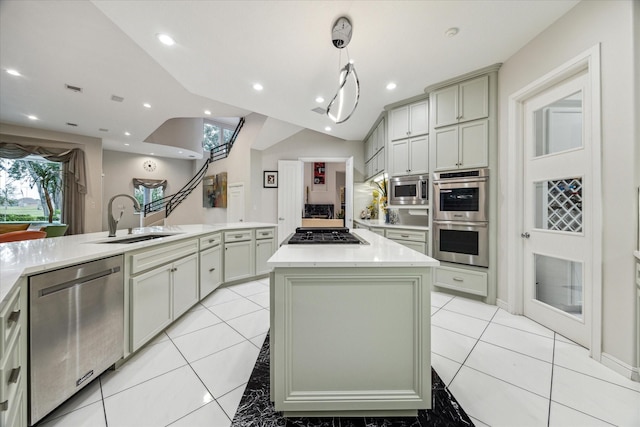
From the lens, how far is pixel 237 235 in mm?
3432

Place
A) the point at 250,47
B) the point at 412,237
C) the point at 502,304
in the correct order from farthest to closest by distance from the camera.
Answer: the point at 412,237 < the point at 502,304 < the point at 250,47

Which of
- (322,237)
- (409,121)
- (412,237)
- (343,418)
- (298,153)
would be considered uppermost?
(298,153)

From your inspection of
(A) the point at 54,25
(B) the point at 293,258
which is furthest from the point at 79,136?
(B) the point at 293,258

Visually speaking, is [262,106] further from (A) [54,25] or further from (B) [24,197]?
(B) [24,197]

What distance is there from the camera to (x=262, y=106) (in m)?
3.71

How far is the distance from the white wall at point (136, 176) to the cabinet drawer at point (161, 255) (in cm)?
475

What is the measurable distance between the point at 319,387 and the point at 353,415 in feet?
0.84

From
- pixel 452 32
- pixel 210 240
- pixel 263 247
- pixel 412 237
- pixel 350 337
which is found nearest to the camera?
pixel 350 337

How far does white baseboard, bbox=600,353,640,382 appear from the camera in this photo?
151 cm

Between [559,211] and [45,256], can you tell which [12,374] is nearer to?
[45,256]

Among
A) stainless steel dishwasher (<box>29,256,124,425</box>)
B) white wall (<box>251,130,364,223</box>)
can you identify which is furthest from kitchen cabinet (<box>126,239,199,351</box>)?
white wall (<box>251,130,364,223</box>)

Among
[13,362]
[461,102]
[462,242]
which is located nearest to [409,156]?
[461,102]

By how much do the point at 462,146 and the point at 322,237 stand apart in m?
2.20

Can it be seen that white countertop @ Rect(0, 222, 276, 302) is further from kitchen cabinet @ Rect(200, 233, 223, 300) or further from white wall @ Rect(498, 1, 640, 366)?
white wall @ Rect(498, 1, 640, 366)
